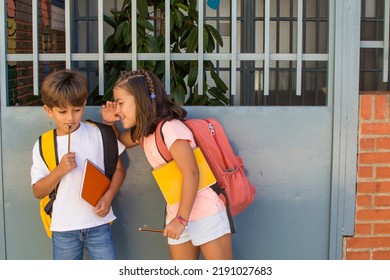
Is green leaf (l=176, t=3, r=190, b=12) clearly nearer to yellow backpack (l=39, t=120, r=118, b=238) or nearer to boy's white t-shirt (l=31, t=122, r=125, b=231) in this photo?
yellow backpack (l=39, t=120, r=118, b=238)

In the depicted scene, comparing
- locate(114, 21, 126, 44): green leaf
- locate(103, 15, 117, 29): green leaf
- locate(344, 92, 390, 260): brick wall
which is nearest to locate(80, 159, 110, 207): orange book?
locate(114, 21, 126, 44): green leaf

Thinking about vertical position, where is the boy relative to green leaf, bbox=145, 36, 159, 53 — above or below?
below

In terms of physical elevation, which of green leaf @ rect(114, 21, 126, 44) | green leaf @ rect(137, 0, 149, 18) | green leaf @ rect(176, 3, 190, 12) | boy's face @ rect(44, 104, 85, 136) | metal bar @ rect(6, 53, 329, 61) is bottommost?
boy's face @ rect(44, 104, 85, 136)

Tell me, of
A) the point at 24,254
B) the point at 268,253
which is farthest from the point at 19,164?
the point at 268,253

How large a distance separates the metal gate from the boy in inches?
18.3

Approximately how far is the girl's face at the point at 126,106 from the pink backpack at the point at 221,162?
0.18 m

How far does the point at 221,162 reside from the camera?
3.34 metres

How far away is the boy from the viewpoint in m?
3.18

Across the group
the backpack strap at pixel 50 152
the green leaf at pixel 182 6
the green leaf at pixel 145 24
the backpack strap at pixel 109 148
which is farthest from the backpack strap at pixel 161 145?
the green leaf at pixel 182 6

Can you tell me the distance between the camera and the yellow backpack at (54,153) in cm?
326

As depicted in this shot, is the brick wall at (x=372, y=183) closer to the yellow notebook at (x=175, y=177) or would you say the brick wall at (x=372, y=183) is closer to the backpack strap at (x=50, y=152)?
the yellow notebook at (x=175, y=177)

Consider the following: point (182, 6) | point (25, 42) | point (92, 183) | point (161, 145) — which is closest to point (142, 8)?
point (182, 6)

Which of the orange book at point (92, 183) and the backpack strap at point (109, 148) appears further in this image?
the backpack strap at point (109, 148)
